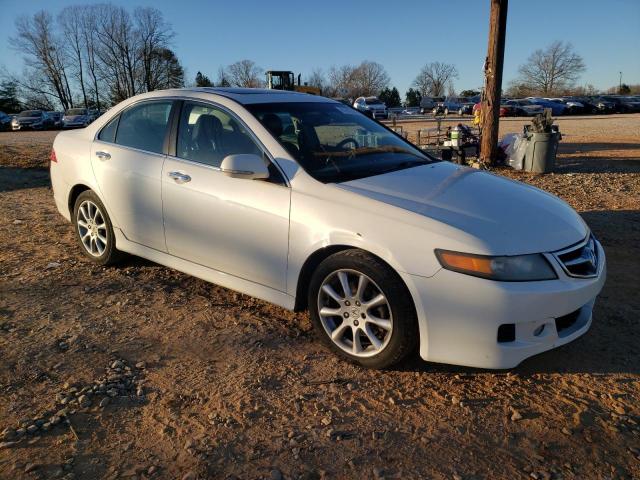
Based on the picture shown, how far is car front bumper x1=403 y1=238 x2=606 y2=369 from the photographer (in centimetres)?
257

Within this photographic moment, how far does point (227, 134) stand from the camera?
3.66 metres

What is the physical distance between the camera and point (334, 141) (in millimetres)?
3748

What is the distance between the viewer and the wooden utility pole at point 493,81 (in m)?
10.0

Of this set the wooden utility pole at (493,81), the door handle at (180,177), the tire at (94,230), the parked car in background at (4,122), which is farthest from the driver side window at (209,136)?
the parked car in background at (4,122)

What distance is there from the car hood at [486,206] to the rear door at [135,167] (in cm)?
167

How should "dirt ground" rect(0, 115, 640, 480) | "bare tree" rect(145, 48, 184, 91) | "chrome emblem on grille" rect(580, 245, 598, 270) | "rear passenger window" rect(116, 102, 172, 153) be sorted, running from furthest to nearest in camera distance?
"bare tree" rect(145, 48, 184, 91) → "rear passenger window" rect(116, 102, 172, 153) → "chrome emblem on grille" rect(580, 245, 598, 270) → "dirt ground" rect(0, 115, 640, 480)

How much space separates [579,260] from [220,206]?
2279 mm

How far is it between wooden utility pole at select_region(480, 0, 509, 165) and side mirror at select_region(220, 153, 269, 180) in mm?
8329

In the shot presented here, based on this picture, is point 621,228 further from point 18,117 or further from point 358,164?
point 18,117

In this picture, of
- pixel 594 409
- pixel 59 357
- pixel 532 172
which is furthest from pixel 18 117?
pixel 594 409

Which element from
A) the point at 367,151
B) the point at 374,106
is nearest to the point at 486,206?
the point at 367,151

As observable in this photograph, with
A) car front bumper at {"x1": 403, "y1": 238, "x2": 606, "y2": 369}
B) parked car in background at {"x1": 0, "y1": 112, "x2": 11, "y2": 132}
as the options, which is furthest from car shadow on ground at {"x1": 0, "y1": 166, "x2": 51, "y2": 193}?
parked car in background at {"x1": 0, "y1": 112, "x2": 11, "y2": 132}

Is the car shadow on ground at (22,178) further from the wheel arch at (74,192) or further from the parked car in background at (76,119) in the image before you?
the parked car in background at (76,119)

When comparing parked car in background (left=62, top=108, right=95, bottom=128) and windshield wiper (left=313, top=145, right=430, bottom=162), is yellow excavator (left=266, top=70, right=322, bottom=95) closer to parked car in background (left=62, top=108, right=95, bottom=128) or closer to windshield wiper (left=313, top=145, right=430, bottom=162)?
parked car in background (left=62, top=108, right=95, bottom=128)
